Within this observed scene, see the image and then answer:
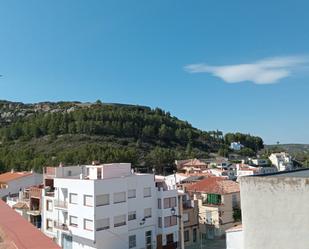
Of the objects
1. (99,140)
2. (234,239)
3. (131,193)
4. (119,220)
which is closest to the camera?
(234,239)

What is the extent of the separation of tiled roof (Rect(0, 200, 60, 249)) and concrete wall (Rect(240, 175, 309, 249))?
316 centimetres

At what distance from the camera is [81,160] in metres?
86.1

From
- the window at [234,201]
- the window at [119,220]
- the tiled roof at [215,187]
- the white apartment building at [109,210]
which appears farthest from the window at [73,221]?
the window at [234,201]

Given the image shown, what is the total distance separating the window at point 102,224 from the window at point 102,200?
52.3 inches

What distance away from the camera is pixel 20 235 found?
4582mm

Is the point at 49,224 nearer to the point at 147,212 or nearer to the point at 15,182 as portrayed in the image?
the point at 147,212

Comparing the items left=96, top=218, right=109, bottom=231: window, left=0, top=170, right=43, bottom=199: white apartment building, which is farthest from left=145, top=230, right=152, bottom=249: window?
left=0, top=170, right=43, bottom=199: white apartment building

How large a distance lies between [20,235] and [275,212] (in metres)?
3.63

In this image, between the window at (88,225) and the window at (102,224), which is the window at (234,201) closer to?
the window at (102,224)

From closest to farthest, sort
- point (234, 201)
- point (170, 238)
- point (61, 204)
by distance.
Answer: point (61, 204) → point (170, 238) → point (234, 201)

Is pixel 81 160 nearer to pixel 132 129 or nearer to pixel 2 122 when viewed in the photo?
pixel 132 129

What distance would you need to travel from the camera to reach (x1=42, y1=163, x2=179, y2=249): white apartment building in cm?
3241

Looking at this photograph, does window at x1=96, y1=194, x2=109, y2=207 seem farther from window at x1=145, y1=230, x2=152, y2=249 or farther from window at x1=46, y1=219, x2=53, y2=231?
window at x1=46, y1=219, x2=53, y2=231

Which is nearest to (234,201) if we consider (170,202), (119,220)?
(170,202)
